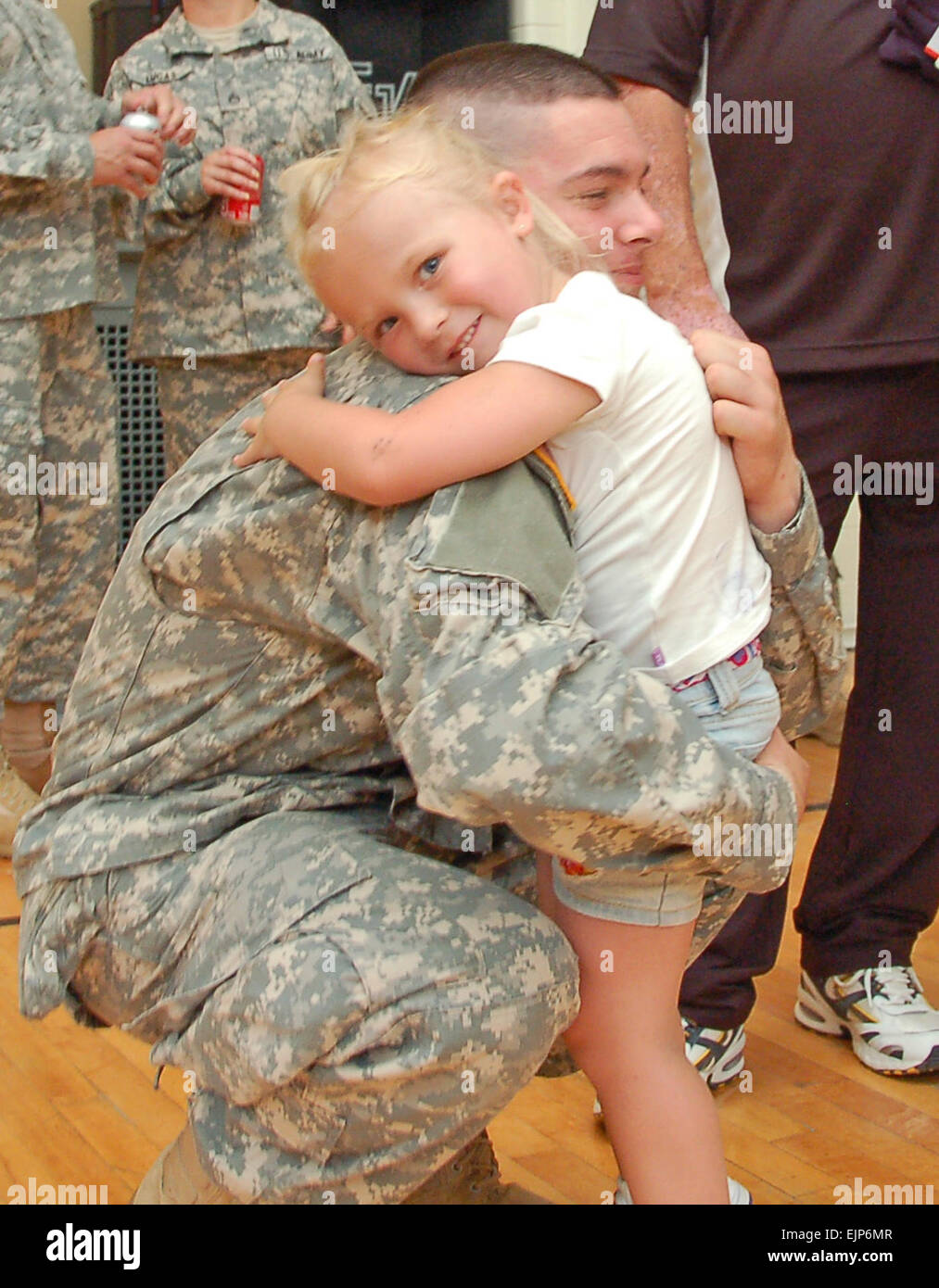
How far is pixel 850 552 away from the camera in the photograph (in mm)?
4391

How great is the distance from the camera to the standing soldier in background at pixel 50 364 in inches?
113

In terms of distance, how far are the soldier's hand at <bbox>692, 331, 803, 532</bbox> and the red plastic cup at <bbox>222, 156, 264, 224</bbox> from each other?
6.38 feet

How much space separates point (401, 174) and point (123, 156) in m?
1.84

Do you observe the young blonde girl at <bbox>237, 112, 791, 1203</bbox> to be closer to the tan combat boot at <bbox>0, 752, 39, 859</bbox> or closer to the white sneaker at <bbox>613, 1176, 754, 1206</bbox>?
the white sneaker at <bbox>613, 1176, 754, 1206</bbox>

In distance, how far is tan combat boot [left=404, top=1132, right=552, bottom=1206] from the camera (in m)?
1.48

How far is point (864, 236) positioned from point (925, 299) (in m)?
0.11

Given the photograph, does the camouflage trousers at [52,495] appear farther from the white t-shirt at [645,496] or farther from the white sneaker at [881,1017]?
the white t-shirt at [645,496]

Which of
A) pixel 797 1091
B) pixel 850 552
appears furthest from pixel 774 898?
pixel 850 552

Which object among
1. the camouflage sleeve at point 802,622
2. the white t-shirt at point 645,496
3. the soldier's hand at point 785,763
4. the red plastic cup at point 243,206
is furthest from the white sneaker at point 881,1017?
the red plastic cup at point 243,206

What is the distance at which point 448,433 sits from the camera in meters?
1.10

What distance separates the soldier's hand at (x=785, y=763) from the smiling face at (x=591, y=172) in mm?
452

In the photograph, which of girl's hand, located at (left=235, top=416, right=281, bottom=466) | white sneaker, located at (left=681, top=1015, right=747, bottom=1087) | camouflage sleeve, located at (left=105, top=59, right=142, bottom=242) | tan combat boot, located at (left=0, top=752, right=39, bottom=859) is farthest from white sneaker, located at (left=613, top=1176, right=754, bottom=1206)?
camouflage sleeve, located at (left=105, top=59, right=142, bottom=242)

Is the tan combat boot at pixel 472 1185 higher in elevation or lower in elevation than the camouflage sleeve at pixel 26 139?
lower

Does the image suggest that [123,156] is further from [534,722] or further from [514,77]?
[534,722]
